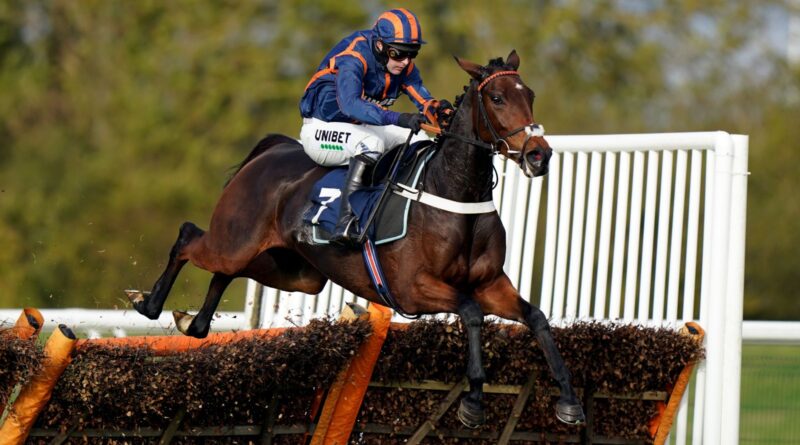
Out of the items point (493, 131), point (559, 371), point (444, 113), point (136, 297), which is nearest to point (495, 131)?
point (493, 131)

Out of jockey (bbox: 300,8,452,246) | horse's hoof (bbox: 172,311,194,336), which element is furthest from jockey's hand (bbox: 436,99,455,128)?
horse's hoof (bbox: 172,311,194,336)

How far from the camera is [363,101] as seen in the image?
6156 mm

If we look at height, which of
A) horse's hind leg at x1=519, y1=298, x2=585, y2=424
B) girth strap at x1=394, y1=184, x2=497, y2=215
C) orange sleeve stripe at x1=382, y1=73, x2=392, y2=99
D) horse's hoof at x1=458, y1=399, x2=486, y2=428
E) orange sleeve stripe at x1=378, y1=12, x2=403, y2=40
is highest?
orange sleeve stripe at x1=378, y1=12, x2=403, y2=40

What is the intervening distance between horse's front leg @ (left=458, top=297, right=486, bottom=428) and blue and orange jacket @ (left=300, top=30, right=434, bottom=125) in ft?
3.29

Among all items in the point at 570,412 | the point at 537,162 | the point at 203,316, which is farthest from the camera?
the point at 203,316

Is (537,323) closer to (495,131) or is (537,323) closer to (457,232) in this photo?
(457,232)

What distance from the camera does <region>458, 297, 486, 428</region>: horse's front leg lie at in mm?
5750

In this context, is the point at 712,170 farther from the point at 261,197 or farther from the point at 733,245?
the point at 261,197

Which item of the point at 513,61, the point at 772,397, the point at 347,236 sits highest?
the point at 513,61

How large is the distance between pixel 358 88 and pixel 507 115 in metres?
0.87

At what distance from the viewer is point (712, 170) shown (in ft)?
22.8

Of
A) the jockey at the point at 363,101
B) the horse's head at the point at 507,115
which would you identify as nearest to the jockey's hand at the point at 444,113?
the jockey at the point at 363,101

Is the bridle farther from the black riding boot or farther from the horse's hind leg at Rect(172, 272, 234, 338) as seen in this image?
the horse's hind leg at Rect(172, 272, 234, 338)

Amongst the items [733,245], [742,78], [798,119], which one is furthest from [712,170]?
[742,78]
